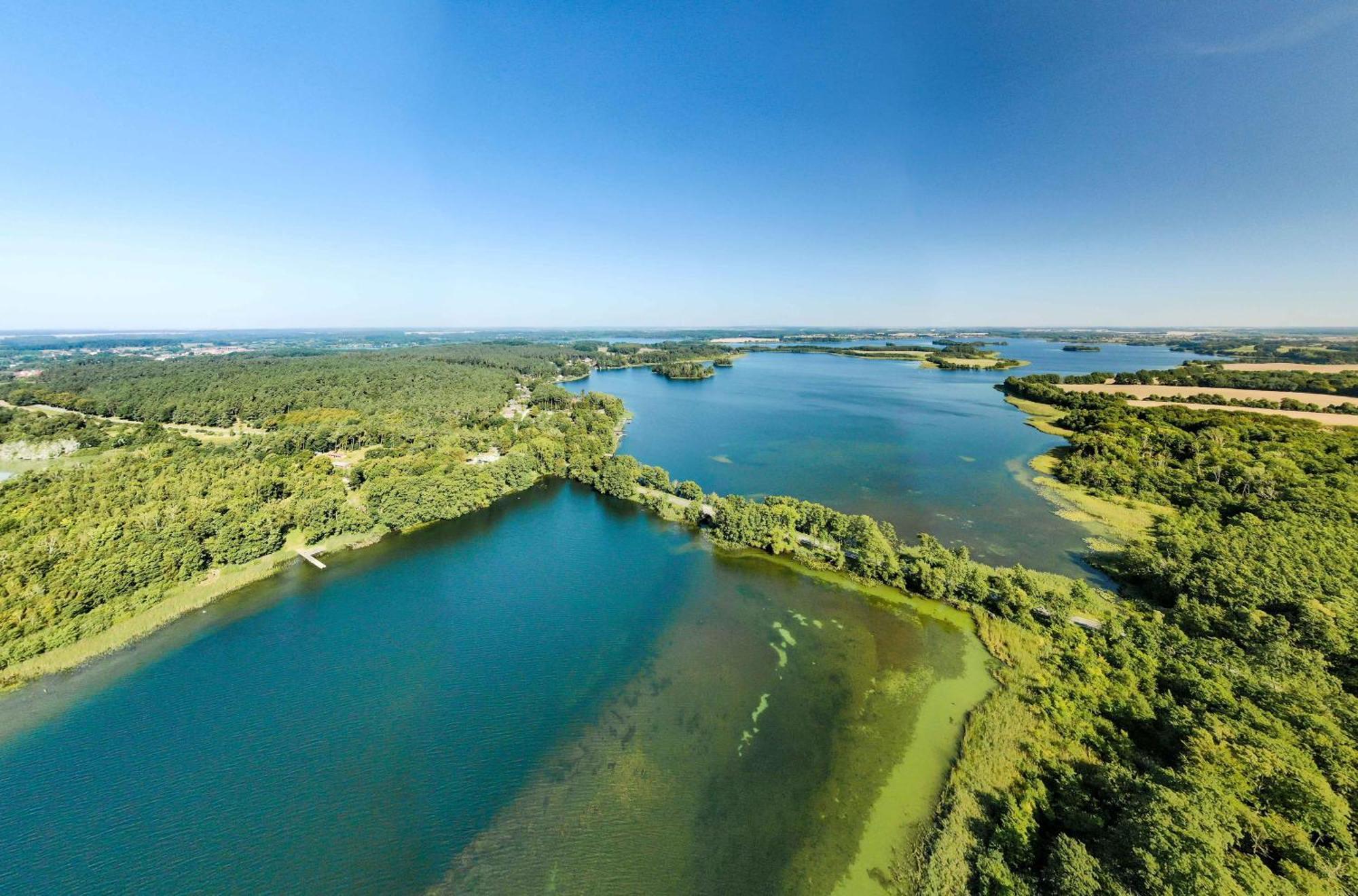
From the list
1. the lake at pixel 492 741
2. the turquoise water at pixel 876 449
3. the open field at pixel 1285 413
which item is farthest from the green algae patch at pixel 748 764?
the open field at pixel 1285 413

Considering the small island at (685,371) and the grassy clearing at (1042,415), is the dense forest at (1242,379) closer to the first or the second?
the grassy clearing at (1042,415)

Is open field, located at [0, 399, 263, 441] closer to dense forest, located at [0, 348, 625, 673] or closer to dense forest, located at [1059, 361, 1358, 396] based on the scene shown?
dense forest, located at [0, 348, 625, 673]

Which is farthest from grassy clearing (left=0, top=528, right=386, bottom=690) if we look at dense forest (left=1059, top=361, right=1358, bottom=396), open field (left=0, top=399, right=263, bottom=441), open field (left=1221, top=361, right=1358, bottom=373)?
open field (left=1221, top=361, right=1358, bottom=373)

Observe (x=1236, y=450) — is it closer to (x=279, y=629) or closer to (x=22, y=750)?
(x=279, y=629)

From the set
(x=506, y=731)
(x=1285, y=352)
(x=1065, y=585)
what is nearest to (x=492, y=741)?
(x=506, y=731)

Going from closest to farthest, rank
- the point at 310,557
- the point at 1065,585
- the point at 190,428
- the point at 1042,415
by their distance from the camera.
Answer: the point at 1065,585 < the point at 310,557 < the point at 190,428 < the point at 1042,415

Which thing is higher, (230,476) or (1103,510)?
(230,476)

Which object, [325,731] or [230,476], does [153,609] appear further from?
[325,731]
